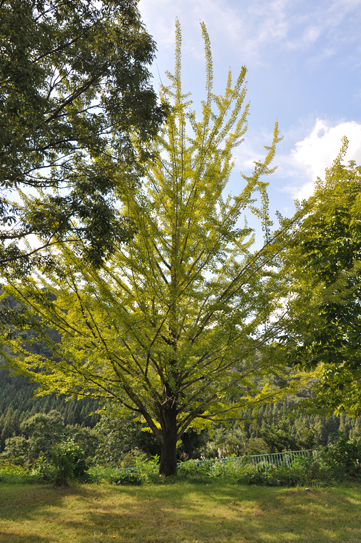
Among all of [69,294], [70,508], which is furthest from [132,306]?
[70,508]

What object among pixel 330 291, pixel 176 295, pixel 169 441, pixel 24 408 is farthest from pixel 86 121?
pixel 24 408

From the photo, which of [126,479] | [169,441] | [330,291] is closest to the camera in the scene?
[330,291]

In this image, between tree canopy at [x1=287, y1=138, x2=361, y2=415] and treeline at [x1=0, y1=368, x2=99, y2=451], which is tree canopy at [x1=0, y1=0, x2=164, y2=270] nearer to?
tree canopy at [x1=287, y1=138, x2=361, y2=415]

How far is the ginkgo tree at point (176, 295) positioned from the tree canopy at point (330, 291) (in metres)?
0.43

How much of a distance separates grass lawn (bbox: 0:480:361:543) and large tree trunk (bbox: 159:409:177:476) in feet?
2.61

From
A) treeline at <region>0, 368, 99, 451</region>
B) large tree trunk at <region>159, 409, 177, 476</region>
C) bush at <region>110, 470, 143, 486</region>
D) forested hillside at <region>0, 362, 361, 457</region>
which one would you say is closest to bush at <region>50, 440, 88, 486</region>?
Result: bush at <region>110, 470, 143, 486</region>

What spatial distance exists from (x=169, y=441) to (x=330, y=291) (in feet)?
16.5

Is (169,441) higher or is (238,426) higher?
(169,441)

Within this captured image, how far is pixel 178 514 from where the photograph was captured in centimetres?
471

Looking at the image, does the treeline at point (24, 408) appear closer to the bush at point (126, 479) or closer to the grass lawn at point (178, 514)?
the bush at point (126, 479)

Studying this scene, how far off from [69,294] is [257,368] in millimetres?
3858

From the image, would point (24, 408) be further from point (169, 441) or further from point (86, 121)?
point (86, 121)

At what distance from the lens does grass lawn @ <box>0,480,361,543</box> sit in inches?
151

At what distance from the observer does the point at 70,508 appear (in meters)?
4.97
